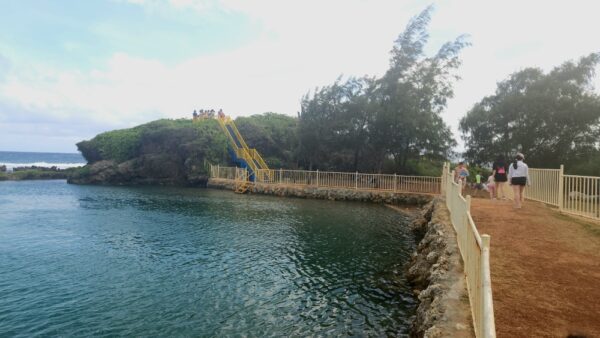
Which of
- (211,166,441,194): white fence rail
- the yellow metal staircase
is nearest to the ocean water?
the yellow metal staircase

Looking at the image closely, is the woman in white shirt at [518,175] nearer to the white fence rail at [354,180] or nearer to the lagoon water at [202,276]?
the lagoon water at [202,276]

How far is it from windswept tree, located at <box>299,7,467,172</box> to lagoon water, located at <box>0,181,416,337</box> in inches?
527

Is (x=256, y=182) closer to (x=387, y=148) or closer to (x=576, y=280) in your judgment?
(x=387, y=148)

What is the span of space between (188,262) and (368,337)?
642 centimetres

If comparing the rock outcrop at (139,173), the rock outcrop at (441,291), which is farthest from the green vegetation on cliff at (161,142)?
the rock outcrop at (441,291)

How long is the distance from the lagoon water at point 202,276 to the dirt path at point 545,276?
2.22 meters

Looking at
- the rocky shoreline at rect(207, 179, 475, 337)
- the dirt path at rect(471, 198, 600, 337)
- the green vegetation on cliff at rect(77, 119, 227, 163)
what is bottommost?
the rocky shoreline at rect(207, 179, 475, 337)

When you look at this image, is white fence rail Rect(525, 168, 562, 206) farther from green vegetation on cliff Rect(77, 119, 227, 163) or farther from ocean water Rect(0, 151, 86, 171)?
ocean water Rect(0, 151, 86, 171)

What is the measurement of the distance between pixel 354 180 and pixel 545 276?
23319mm

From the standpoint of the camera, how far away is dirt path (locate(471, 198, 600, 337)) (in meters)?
4.10


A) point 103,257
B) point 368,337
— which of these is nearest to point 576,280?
point 368,337

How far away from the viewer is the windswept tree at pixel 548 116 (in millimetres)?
24547

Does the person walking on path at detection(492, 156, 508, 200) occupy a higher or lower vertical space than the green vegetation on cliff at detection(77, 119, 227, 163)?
lower

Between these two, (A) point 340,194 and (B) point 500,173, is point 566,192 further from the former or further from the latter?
(A) point 340,194
